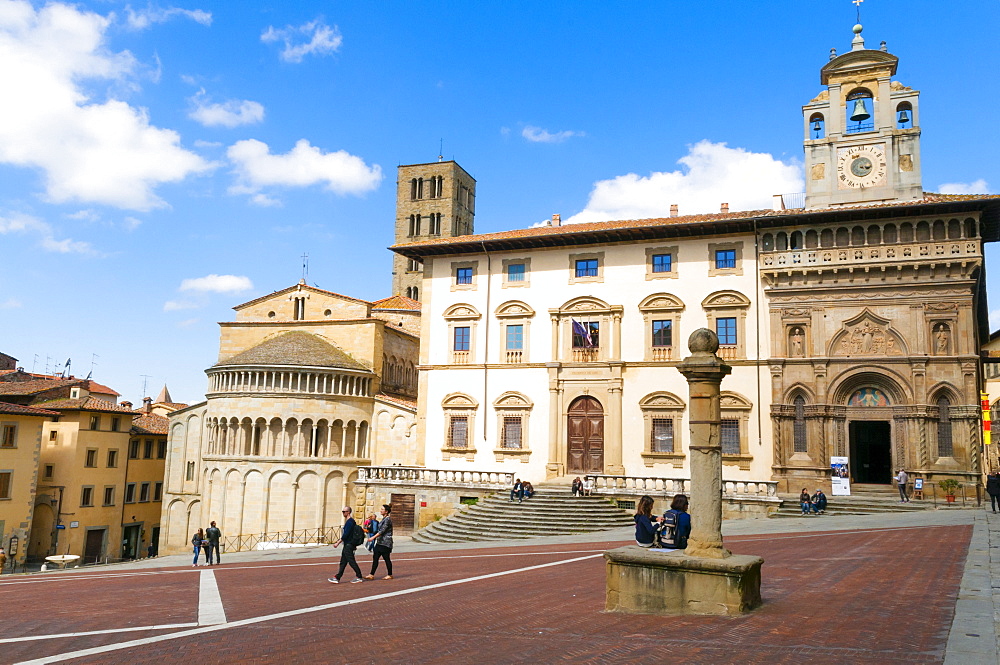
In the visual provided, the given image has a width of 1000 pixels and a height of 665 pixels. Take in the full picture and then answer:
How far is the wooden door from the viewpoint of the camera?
120 ft

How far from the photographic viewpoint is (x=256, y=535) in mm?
40375

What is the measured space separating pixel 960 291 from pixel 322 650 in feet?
102

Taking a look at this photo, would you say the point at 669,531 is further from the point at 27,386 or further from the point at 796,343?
the point at 27,386

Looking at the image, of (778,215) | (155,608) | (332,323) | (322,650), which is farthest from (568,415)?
(322,650)

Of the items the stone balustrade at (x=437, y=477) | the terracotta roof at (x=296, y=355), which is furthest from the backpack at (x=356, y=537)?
the terracotta roof at (x=296, y=355)

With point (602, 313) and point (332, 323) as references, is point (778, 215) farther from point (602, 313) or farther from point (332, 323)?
point (332, 323)

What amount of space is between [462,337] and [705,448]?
28.9 m

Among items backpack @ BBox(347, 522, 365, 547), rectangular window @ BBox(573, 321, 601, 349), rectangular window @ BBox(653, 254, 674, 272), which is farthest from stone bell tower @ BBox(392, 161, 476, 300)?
backpack @ BBox(347, 522, 365, 547)

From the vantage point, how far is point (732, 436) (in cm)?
3441

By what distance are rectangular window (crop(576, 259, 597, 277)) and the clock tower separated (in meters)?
10.4

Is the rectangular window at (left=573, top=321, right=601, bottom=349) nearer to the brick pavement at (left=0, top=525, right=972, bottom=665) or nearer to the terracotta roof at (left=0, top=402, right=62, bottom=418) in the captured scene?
the brick pavement at (left=0, top=525, right=972, bottom=665)

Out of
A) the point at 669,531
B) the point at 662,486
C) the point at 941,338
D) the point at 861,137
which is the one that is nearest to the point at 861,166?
the point at 861,137

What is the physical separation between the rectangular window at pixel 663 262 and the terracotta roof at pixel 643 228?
39.7 inches

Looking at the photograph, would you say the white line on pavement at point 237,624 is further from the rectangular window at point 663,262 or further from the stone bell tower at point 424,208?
the stone bell tower at point 424,208
